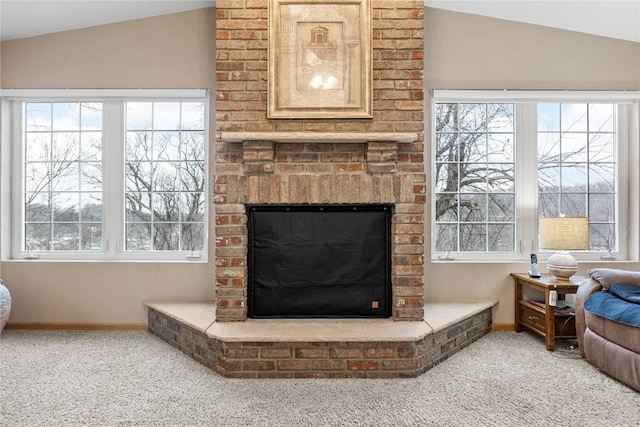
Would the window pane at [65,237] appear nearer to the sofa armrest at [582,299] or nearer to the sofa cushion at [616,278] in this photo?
the sofa armrest at [582,299]

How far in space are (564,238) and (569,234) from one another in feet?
0.15

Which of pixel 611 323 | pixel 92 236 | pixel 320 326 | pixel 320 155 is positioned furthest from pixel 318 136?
pixel 92 236

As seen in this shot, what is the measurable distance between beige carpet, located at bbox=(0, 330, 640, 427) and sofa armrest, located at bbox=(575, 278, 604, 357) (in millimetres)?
177

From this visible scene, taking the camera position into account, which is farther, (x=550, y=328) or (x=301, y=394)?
(x=550, y=328)

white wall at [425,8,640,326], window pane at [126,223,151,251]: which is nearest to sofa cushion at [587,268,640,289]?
white wall at [425,8,640,326]

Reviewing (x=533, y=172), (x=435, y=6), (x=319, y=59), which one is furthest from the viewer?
(x=533, y=172)

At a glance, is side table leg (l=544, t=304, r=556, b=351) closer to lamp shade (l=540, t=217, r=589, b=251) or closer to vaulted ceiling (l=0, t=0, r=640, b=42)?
lamp shade (l=540, t=217, r=589, b=251)

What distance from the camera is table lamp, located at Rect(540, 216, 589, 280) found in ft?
9.54

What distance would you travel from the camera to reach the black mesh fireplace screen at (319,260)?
9.30 feet

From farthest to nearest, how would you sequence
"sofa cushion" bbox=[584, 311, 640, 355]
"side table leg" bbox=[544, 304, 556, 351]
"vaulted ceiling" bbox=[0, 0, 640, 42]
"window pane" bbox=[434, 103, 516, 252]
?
1. "window pane" bbox=[434, 103, 516, 252]
2. "vaulted ceiling" bbox=[0, 0, 640, 42]
3. "side table leg" bbox=[544, 304, 556, 351]
4. "sofa cushion" bbox=[584, 311, 640, 355]

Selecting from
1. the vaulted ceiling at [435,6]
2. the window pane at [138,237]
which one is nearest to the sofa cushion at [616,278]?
the vaulted ceiling at [435,6]

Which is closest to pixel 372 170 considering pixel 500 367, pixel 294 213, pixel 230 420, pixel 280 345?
pixel 294 213

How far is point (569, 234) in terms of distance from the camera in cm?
291

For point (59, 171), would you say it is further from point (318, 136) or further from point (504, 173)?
point (504, 173)
